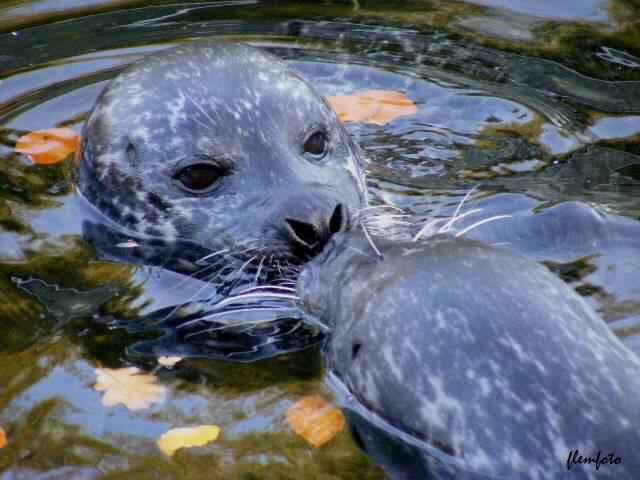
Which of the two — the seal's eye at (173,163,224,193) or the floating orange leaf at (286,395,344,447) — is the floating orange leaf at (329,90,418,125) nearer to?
the seal's eye at (173,163,224,193)

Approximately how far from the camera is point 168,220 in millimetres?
5406

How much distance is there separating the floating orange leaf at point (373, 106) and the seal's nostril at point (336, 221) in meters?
1.87

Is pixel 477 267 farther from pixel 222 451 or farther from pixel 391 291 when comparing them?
pixel 222 451

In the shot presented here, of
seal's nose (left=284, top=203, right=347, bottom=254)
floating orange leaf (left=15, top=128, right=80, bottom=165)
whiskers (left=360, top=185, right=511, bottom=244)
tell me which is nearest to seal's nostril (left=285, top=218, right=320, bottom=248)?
seal's nose (left=284, top=203, right=347, bottom=254)

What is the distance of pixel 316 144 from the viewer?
5430 millimetres

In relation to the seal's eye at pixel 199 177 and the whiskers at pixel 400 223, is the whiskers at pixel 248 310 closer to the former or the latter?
the whiskers at pixel 400 223

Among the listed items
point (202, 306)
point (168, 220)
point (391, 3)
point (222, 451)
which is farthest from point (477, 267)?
point (391, 3)

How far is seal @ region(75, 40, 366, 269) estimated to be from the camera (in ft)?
16.7

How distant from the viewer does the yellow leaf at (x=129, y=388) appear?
4336mm

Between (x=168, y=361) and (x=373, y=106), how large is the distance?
2.64 meters

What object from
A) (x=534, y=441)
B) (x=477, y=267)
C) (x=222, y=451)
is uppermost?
(x=477, y=267)

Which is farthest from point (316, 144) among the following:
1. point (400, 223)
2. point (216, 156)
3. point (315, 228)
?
point (315, 228)

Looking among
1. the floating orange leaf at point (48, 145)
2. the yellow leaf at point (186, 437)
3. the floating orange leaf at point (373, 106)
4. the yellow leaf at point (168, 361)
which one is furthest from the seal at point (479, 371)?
the floating orange leaf at point (48, 145)

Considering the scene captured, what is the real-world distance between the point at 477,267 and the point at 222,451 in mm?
1065
